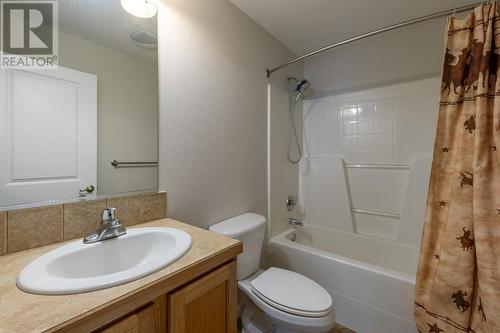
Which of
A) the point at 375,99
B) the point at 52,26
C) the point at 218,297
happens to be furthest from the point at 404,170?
the point at 52,26

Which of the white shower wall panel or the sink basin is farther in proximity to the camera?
the white shower wall panel

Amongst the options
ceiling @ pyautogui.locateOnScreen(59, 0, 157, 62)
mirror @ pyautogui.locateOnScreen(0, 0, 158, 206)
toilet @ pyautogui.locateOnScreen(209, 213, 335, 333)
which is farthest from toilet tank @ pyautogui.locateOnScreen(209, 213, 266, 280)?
ceiling @ pyautogui.locateOnScreen(59, 0, 157, 62)

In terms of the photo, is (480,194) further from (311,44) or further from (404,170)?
(311,44)

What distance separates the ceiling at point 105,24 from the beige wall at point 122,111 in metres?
0.03

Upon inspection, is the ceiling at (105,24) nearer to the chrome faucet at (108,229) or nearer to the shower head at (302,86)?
the chrome faucet at (108,229)

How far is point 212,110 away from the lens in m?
1.43

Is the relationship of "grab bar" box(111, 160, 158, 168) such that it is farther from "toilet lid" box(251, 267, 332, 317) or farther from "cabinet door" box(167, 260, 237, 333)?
"toilet lid" box(251, 267, 332, 317)

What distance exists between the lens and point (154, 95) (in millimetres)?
1148

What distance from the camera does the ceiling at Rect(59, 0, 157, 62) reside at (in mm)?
915

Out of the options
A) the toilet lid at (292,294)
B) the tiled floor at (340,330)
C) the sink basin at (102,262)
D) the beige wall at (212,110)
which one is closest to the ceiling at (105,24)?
the beige wall at (212,110)

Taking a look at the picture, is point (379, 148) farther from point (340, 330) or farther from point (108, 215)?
point (108, 215)

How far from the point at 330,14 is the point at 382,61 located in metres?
0.73

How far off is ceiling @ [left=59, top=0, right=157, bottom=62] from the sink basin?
2.90ft

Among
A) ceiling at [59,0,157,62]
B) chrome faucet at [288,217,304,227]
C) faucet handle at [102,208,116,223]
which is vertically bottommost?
chrome faucet at [288,217,304,227]
